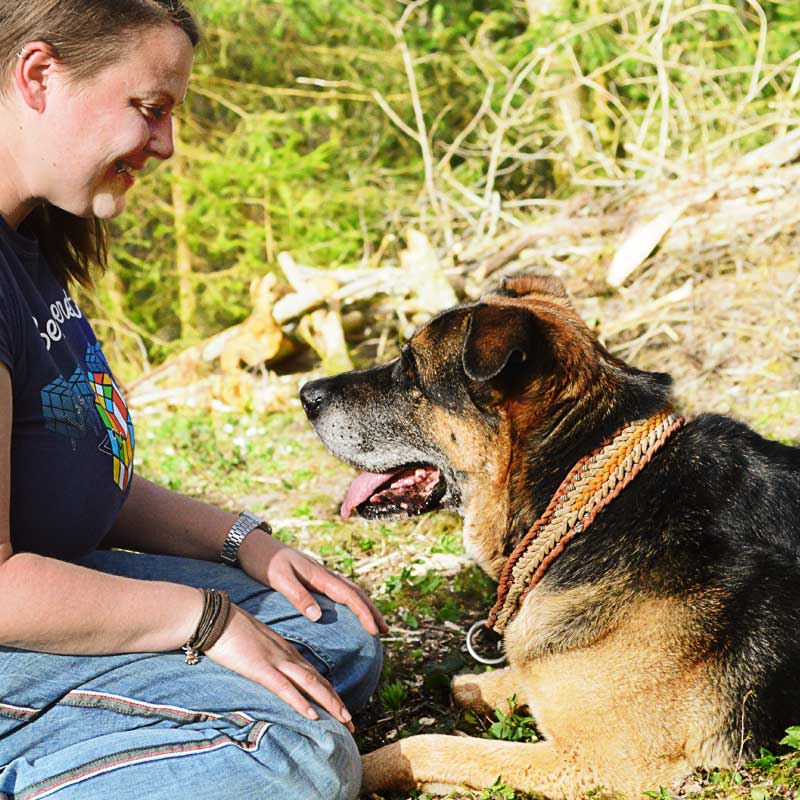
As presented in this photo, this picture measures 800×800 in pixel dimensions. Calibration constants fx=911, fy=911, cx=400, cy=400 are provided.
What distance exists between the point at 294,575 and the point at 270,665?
0.64 meters

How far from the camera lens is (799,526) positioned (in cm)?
282

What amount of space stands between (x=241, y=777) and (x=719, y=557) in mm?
1515

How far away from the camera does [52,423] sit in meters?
2.47

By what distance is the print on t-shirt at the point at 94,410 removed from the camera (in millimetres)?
2496

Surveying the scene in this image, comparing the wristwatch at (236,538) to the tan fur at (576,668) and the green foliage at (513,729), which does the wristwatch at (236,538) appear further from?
the green foliage at (513,729)

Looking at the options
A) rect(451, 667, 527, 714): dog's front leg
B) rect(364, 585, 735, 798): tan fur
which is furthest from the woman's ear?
rect(451, 667, 527, 714): dog's front leg

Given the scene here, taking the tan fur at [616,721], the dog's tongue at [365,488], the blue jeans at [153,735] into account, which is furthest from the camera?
the dog's tongue at [365,488]

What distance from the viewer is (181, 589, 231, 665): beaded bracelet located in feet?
8.13

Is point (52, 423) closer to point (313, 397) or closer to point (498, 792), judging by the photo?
point (313, 397)

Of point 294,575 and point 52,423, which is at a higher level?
point 52,423

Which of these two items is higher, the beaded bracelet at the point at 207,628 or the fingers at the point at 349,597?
the beaded bracelet at the point at 207,628

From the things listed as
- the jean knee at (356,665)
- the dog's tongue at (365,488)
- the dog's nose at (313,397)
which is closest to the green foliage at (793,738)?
the jean knee at (356,665)

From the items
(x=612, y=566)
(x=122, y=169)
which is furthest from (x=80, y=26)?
(x=612, y=566)

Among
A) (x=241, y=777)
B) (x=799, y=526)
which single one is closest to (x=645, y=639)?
(x=799, y=526)
